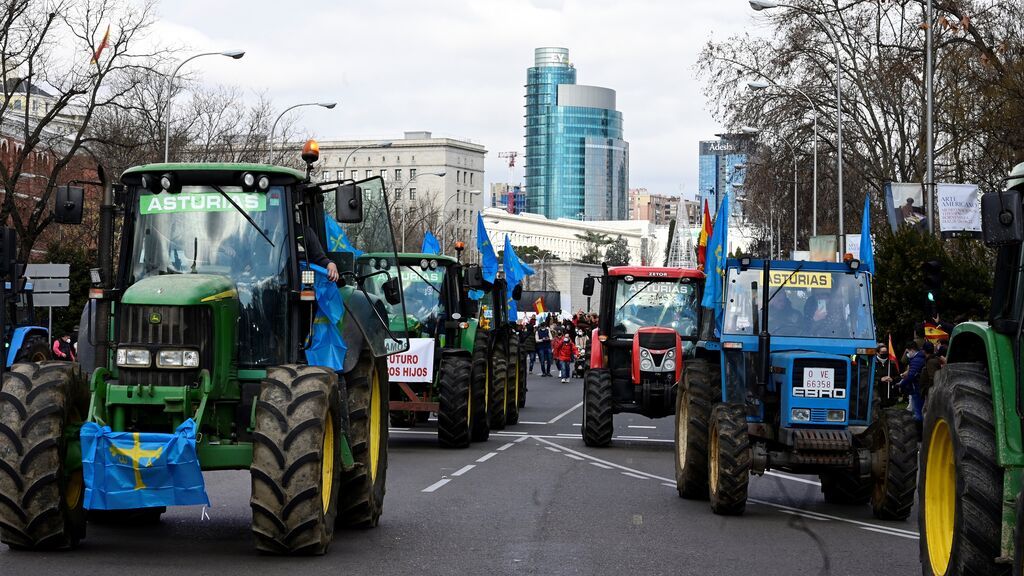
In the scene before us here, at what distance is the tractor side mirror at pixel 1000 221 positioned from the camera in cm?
812

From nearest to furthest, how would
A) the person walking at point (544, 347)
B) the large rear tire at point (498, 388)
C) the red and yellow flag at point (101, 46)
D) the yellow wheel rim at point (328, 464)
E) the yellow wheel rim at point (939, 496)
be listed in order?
the yellow wheel rim at point (939, 496), the yellow wheel rim at point (328, 464), the large rear tire at point (498, 388), the red and yellow flag at point (101, 46), the person walking at point (544, 347)

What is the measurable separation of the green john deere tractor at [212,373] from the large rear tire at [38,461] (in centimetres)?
1

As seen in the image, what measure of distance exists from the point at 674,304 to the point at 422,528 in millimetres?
12253

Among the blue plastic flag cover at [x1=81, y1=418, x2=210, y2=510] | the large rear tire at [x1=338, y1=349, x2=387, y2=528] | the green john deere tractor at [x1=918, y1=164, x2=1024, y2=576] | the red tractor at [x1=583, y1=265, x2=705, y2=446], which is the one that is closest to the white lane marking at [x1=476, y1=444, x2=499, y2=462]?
the red tractor at [x1=583, y1=265, x2=705, y2=446]

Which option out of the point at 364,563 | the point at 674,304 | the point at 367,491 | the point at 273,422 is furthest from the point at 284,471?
the point at 674,304

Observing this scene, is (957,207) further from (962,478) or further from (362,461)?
(962,478)

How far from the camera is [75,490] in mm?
10594

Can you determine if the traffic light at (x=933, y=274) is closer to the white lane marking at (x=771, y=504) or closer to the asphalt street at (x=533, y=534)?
the asphalt street at (x=533, y=534)

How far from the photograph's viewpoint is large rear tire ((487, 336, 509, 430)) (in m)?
25.2

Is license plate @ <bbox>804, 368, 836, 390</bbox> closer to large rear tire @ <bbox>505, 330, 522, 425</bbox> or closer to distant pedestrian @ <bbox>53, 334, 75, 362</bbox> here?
large rear tire @ <bbox>505, 330, 522, 425</bbox>

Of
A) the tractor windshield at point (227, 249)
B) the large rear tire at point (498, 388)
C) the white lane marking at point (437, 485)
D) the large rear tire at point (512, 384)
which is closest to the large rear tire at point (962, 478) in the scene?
the tractor windshield at point (227, 249)

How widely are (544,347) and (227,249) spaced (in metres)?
43.7

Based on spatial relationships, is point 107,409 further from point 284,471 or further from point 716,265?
point 716,265

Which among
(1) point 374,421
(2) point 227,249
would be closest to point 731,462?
(1) point 374,421
